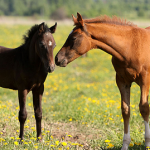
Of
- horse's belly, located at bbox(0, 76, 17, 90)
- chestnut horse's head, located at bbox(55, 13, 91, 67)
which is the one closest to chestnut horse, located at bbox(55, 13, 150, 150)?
chestnut horse's head, located at bbox(55, 13, 91, 67)

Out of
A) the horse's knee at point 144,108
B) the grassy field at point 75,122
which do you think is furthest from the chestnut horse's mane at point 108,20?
the grassy field at point 75,122

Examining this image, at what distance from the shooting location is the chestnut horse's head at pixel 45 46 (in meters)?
3.96

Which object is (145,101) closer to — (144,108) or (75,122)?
(144,108)

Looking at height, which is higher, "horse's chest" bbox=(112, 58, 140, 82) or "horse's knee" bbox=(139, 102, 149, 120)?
"horse's chest" bbox=(112, 58, 140, 82)

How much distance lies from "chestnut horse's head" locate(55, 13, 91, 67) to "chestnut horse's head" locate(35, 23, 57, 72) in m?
0.18

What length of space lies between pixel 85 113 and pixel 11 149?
8.02ft

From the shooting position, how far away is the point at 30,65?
4344 millimetres

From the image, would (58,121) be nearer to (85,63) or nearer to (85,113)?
(85,113)

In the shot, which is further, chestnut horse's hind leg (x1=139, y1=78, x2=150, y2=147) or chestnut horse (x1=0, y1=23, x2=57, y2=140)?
chestnut horse (x1=0, y1=23, x2=57, y2=140)

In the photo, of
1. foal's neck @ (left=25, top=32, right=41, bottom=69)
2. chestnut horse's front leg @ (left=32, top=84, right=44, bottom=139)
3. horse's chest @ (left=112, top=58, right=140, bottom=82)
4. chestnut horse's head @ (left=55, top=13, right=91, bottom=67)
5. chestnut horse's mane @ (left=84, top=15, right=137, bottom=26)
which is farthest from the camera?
chestnut horse's front leg @ (left=32, top=84, right=44, bottom=139)

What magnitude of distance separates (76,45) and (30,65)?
1.01 metres

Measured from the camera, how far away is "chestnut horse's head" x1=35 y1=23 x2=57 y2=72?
3.96 meters

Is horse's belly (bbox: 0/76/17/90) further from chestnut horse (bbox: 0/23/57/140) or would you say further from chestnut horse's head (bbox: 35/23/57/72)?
chestnut horse's head (bbox: 35/23/57/72)

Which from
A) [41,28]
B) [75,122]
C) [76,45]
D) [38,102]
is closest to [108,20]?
[76,45]
